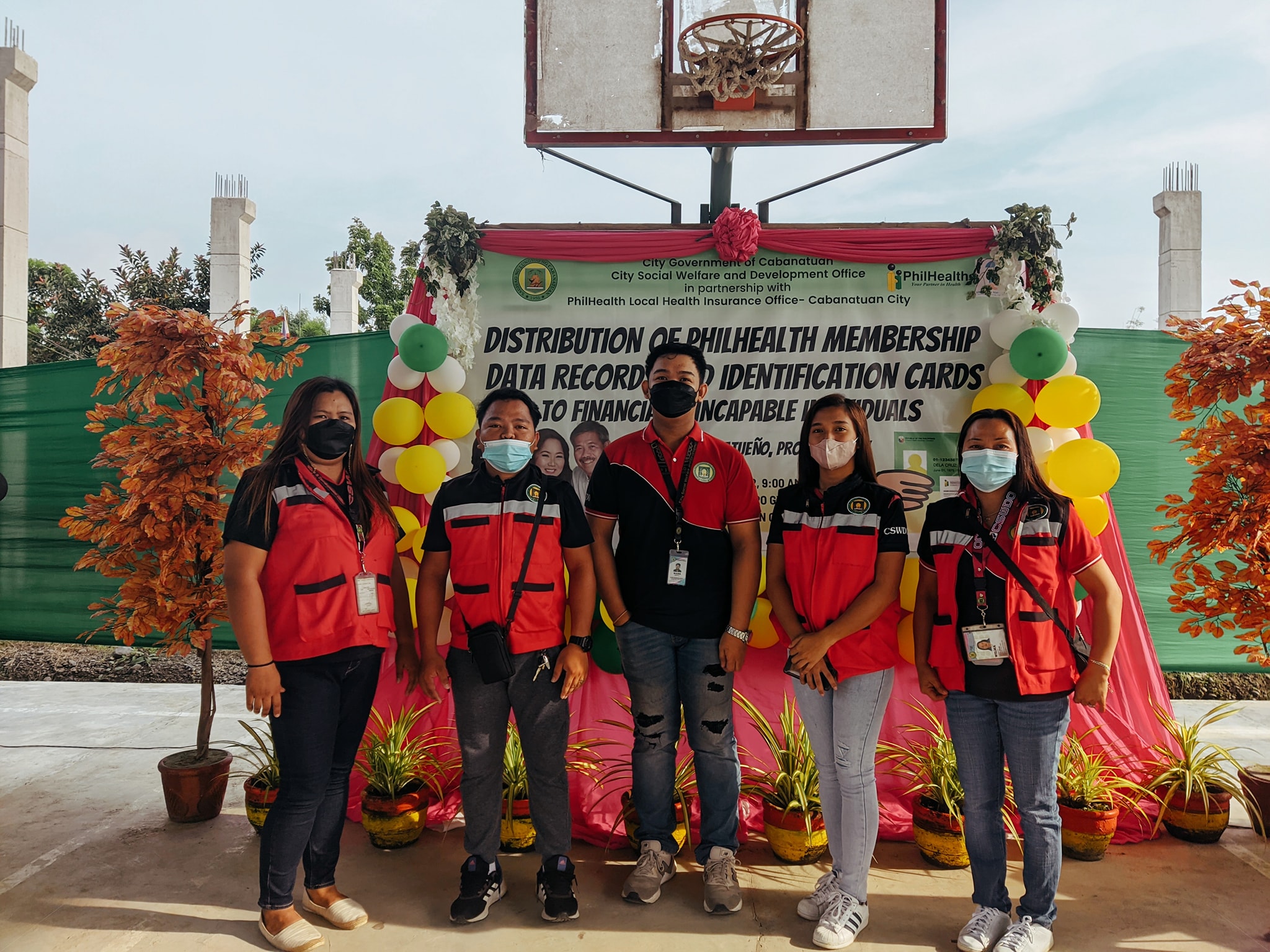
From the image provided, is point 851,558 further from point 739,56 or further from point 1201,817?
point 739,56

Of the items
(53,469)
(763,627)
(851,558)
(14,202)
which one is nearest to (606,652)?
(763,627)

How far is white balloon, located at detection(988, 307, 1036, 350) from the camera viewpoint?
3.29 m

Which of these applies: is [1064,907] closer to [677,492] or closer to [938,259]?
[677,492]

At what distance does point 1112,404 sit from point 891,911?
10.8 feet

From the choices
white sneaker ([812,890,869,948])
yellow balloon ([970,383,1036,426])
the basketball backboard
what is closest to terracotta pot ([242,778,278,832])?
white sneaker ([812,890,869,948])

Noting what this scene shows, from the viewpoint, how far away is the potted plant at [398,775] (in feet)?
9.93

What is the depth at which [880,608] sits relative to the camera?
239cm

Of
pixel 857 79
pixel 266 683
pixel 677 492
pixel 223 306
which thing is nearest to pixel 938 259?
pixel 857 79

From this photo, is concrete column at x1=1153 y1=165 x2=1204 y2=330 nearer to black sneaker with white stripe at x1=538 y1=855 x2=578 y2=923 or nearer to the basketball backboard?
the basketball backboard

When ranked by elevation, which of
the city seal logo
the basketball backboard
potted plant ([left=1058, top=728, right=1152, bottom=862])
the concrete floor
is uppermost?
the basketball backboard

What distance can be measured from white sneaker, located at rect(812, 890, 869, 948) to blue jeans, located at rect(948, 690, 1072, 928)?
35cm

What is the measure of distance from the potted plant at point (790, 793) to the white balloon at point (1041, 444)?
4.55ft

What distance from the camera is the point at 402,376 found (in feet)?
11.1

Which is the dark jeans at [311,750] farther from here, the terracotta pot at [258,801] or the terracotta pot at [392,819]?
the terracotta pot at [258,801]
